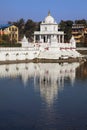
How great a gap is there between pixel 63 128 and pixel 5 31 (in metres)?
44.3

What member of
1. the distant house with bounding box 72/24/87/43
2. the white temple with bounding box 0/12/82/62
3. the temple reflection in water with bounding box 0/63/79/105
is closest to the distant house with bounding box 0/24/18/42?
the distant house with bounding box 72/24/87/43

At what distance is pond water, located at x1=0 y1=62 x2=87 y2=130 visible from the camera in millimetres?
12317

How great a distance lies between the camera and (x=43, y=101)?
15781 millimetres

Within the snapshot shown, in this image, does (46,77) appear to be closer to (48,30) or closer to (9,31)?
(48,30)

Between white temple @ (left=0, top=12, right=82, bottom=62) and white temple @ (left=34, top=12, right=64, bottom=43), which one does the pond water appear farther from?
white temple @ (left=34, top=12, right=64, bottom=43)

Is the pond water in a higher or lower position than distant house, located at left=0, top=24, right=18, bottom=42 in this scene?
lower

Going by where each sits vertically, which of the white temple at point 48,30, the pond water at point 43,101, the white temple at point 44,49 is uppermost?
the white temple at point 48,30

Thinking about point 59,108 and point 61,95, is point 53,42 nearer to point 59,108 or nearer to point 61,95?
point 61,95

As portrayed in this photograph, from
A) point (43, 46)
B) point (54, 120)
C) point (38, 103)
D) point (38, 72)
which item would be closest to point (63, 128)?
point (54, 120)

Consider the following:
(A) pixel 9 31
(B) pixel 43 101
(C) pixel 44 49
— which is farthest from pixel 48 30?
(B) pixel 43 101

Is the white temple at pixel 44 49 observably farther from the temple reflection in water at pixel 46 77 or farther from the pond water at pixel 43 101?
the pond water at pixel 43 101

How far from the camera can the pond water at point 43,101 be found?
12.3m

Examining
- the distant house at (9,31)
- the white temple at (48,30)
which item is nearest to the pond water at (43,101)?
the white temple at (48,30)

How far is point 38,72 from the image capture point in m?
26.4
